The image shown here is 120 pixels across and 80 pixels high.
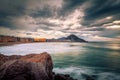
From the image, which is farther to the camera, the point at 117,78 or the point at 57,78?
the point at 117,78

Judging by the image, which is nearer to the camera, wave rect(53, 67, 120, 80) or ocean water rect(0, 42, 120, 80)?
wave rect(53, 67, 120, 80)

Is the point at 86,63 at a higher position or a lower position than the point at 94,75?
lower

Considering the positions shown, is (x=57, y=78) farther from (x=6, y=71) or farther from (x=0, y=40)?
(x=0, y=40)

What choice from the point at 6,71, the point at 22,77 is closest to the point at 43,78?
the point at 22,77

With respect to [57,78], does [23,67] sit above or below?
A: above

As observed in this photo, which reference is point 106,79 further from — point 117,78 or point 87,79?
point 87,79

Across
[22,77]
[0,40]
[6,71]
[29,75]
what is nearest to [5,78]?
[6,71]

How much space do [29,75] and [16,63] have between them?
0.89 meters

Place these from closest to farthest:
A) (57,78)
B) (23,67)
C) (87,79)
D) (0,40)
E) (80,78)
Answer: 1. (23,67)
2. (57,78)
3. (87,79)
4. (80,78)
5. (0,40)

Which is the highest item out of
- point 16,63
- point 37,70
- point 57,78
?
point 16,63

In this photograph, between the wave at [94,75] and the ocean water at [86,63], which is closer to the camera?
the wave at [94,75]

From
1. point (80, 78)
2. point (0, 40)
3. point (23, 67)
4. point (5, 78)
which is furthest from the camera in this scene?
point (0, 40)

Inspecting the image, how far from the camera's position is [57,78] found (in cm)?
930

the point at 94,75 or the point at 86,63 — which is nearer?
the point at 94,75
